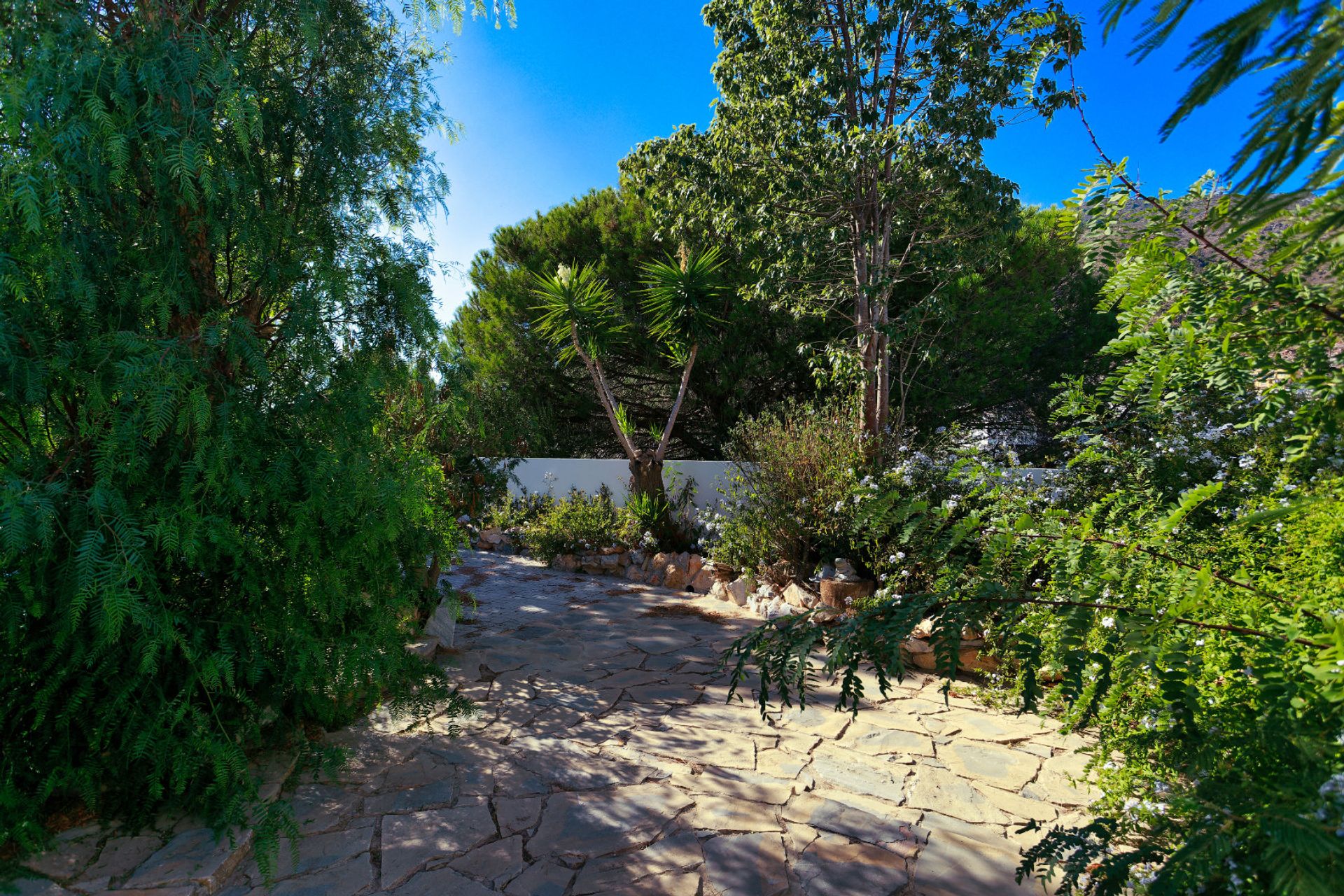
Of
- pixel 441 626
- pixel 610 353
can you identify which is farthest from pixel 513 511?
pixel 441 626

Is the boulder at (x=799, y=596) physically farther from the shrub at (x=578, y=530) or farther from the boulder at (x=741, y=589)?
the shrub at (x=578, y=530)

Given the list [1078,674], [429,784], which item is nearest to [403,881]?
[429,784]

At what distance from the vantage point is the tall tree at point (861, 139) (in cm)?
656

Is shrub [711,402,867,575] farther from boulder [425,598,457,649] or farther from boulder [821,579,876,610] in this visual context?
boulder [425,598,457,649]

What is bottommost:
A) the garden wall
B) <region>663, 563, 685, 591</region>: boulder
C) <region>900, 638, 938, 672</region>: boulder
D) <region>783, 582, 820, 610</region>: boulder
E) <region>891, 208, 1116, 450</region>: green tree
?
<region>663, 563, 685, 591</region>: boulder

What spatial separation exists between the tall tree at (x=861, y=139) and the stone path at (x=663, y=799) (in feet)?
12.1

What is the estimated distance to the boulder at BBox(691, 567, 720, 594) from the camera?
808cm

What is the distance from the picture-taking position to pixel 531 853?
9.70 feet

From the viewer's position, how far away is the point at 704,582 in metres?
8.18

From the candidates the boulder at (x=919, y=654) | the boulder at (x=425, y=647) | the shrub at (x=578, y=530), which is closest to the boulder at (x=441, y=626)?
the boulder at (x=425, y=647)

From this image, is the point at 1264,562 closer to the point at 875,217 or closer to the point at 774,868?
the point at 774,868

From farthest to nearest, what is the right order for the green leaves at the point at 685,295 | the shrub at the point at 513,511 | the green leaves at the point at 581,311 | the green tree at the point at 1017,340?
1. the green tree at the point at 1017,340
2. the shrub at the point at 513,511
3. the green leaves at the point at 581,311
4. the green leaves at the point at 685,295

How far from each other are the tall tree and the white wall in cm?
296

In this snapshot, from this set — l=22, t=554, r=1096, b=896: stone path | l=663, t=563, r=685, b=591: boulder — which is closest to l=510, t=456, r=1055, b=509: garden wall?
l=663, t=563, r=685, b=591: boulder
